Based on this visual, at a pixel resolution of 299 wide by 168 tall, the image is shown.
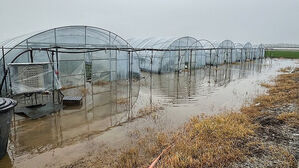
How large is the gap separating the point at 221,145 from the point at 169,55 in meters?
14.0

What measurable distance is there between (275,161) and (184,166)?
194 cm

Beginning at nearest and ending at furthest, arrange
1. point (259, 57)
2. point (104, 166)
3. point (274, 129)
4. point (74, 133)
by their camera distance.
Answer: point (104, 166) → point (274, 129) → point (74, 133) → point (259, 57)

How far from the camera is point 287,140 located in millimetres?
5215

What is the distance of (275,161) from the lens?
4.29 metres

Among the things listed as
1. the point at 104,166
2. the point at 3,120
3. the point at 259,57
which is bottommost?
the point at 104,166

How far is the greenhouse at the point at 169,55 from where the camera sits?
59.3 ft

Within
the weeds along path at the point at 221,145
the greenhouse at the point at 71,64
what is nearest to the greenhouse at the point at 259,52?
the greenhouse at the point at 71,64

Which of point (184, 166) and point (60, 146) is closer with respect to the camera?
point (184, 166)

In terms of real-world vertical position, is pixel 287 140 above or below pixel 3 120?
below

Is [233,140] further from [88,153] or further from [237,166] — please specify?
[88,153]

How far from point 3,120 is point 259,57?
1669 inches

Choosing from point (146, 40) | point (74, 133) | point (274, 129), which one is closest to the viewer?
point (274, 129)

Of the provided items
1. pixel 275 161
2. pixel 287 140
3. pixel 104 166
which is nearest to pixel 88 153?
pixel 104 166

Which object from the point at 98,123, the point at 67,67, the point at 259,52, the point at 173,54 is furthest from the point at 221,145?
the point at 259,52
